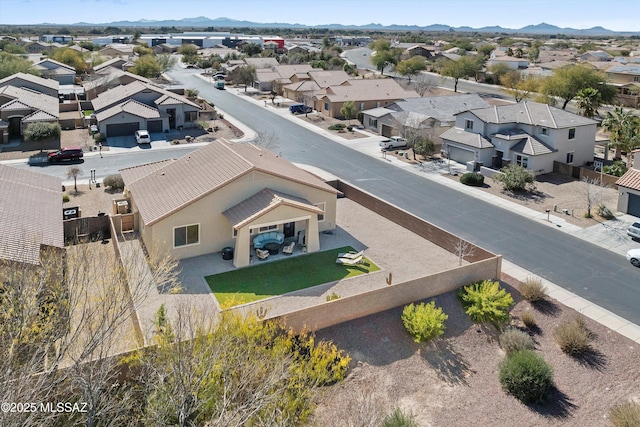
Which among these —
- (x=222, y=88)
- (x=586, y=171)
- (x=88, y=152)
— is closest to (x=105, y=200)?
(x=88, y=152)

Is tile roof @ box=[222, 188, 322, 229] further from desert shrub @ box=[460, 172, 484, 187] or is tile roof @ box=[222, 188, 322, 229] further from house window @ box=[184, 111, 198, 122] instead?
house window @ box=[184, 111, 198, 122]

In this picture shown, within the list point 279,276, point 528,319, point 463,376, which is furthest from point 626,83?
point 463,376

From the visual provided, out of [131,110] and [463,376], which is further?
[131,110]

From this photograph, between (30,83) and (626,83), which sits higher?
(626,83)

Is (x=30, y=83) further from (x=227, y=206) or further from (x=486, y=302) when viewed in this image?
(x=486, y=302)

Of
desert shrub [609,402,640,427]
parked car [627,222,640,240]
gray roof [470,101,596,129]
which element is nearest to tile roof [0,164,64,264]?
desert shrub [609,402,640,427]

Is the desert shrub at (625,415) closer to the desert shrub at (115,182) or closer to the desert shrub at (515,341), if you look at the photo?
the desert shrub at (515,341)
